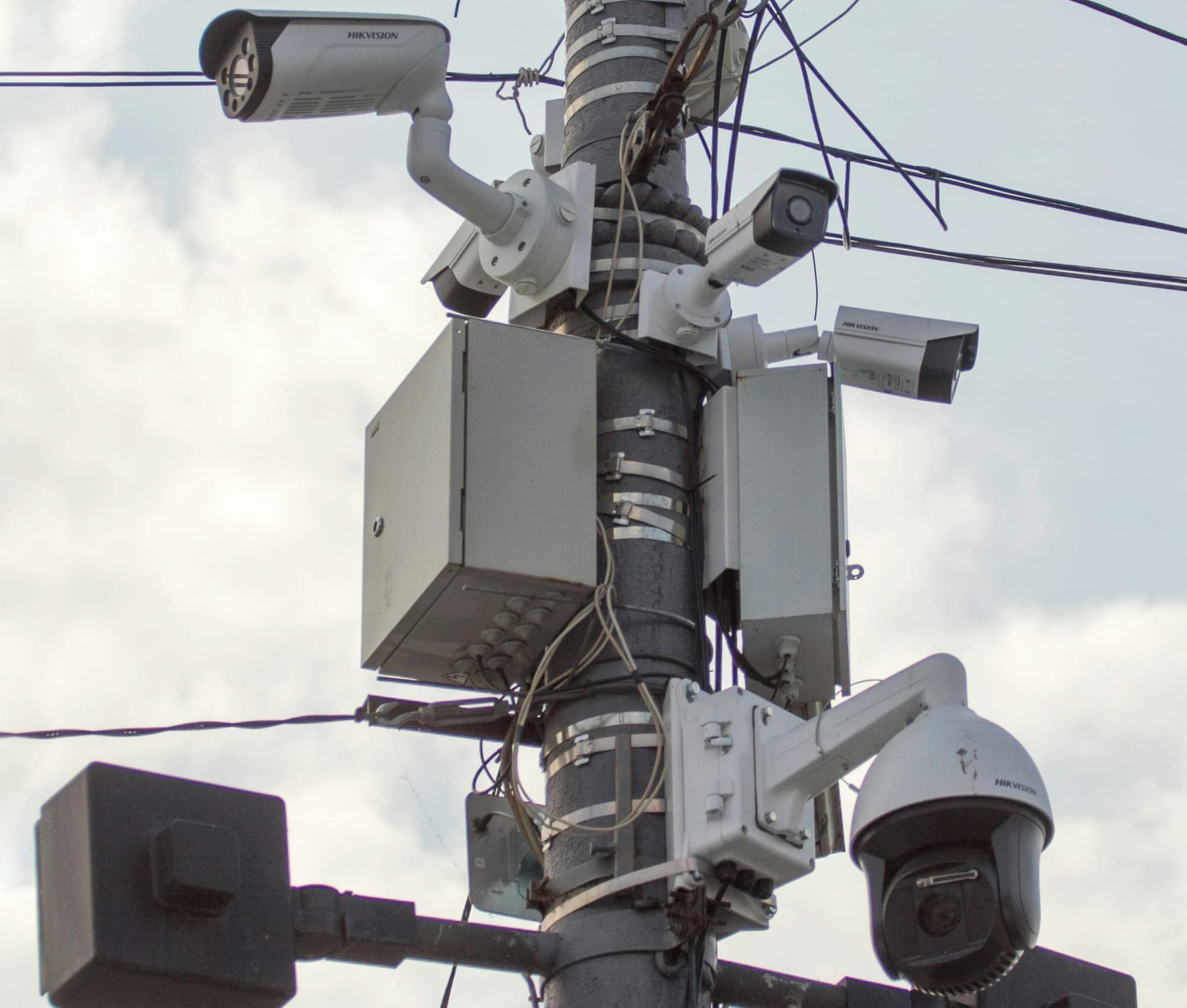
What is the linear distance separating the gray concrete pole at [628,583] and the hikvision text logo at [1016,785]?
0.83 metres

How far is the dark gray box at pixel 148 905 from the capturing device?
126 inches

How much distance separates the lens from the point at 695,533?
4.89 m

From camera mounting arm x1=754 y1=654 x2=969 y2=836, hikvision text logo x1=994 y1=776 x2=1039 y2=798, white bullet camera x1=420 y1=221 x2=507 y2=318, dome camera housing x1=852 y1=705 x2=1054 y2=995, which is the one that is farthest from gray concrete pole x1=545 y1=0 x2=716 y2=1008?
hikvision text logo x1=994 y1=776 x2=1039 y2=798

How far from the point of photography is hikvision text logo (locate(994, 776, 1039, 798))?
3.71m

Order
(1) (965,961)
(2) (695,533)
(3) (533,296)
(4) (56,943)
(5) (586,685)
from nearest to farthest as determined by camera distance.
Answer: (4) (56,943)
(1) (965,961)
(5) (586,685)
(2) (695,533)
(3) (533,296)

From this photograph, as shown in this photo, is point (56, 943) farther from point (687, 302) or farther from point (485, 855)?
point (687, 302)

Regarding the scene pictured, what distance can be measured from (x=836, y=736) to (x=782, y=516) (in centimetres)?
86

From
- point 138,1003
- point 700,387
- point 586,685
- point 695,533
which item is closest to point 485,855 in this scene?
point 586,685

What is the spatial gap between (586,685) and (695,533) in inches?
20.9

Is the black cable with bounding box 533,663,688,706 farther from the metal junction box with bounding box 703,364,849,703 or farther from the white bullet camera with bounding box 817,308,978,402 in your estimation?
the white bullet camera with bounding box 817,308,978,402

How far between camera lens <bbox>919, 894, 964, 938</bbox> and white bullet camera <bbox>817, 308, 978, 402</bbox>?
6.38 ft

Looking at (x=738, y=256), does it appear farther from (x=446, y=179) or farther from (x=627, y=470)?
(x=446, y=179)

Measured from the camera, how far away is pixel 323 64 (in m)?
4.87

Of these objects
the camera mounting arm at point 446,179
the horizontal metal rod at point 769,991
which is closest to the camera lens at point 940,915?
the horizontal metal rod at point 769,991
